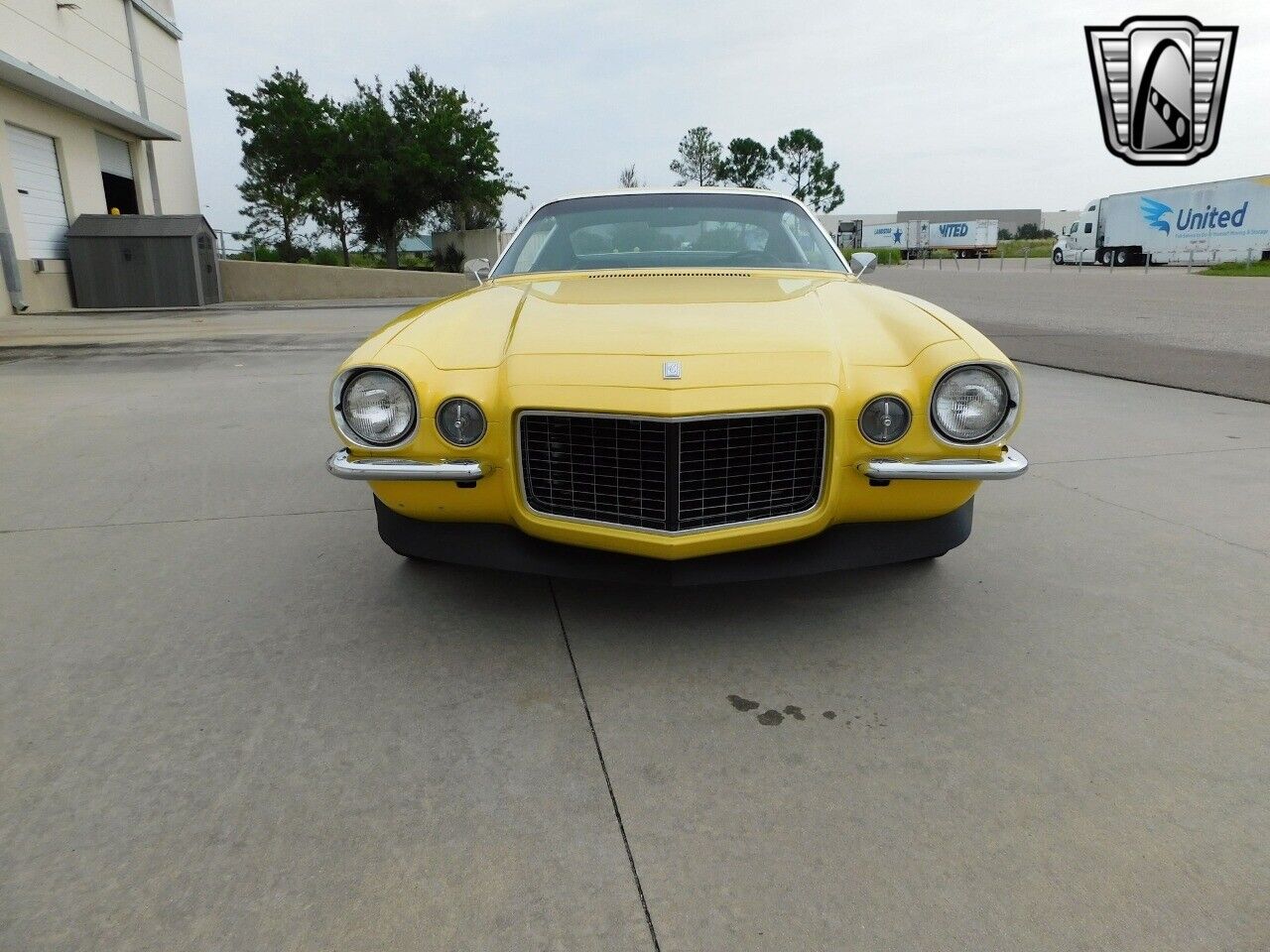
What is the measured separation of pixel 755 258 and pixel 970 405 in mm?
1612

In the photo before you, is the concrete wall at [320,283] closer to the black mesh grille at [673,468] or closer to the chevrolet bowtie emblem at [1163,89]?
the chevrolet bowtie emblem at [1163,89]

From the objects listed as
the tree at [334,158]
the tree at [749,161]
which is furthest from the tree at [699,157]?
the tree at [334,158]

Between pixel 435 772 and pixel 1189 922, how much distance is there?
4.77 ft

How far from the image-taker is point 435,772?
73.5 inches

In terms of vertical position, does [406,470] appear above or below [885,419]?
below

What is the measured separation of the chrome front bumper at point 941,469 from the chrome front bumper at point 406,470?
3.42ft

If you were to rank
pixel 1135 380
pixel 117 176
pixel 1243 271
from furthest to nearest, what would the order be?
pixel 1243 271 < pixel 117 176 < pixel 1135 380

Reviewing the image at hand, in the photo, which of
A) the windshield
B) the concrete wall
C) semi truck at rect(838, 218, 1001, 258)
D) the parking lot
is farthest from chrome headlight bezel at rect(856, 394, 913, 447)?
semi truck at rect(838, 218, 1001, 258)

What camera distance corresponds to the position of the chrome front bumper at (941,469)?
224 cm

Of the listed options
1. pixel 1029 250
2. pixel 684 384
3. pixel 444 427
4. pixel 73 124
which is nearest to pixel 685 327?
pixel 684 384

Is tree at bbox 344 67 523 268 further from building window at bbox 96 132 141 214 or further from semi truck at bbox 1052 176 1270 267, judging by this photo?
semi truck at bbox 1052 176 1270 267

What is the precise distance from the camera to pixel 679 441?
7.09ft

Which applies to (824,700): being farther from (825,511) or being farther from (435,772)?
(435,772)

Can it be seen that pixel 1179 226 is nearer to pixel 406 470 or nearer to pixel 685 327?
pixel 685 327
